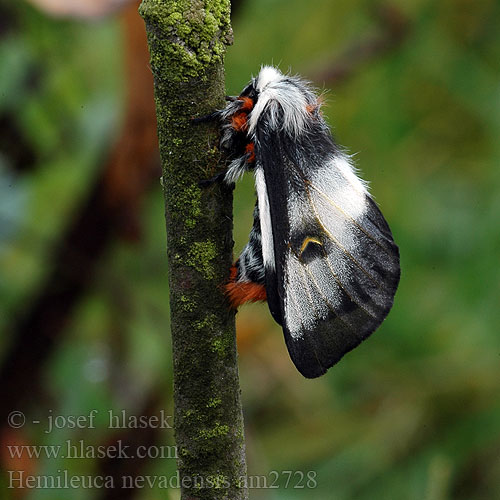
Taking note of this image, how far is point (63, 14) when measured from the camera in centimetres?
177

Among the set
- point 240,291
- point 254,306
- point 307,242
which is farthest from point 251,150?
point 254,306

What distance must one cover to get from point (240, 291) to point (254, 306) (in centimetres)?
156

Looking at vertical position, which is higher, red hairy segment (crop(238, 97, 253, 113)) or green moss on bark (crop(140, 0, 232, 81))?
red hairy segment (crop(238, 97, 253, 113))

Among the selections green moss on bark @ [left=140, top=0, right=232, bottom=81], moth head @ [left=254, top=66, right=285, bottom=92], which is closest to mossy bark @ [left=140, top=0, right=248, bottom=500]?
green moss on bark @ [left=140, top=0, right=232, bottom=81]

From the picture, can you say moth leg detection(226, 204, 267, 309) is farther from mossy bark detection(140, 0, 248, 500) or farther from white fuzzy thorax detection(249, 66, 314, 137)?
white fuzzy thorax detection(249, 66, 314, 137)

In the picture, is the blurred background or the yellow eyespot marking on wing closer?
the yellow eyespot marking on wing

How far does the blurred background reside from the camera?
218 centimetres

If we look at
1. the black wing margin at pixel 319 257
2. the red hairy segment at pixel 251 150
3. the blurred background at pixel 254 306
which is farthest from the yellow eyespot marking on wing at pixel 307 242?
the blurred background at pixel 254 306

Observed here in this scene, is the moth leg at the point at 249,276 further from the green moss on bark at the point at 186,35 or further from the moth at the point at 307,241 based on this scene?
the green moss on bark at the point at 186,35

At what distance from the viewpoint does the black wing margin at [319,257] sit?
109 centimetres

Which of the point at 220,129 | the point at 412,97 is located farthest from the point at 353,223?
the point at 412,97

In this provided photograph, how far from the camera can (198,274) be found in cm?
89

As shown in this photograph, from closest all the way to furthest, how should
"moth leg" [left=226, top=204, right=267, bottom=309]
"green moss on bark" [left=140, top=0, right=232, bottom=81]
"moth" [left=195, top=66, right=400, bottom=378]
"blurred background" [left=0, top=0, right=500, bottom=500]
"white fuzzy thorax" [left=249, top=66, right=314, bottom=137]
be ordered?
"green moss on bark" [left=140, top=0, right=232, bottom=81]
"moth leg" [left=226, top=204, right=267, bottom=309]
"moth" [left=195, top=66, right=400, bottom=378]
"white fuzzy thorax" [left=249, top=66, right=314, bottom=137]
"blurred background" [left=0, top=0, right=500, bottom=500]

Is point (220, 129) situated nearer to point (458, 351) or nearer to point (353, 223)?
point (353, 223)
